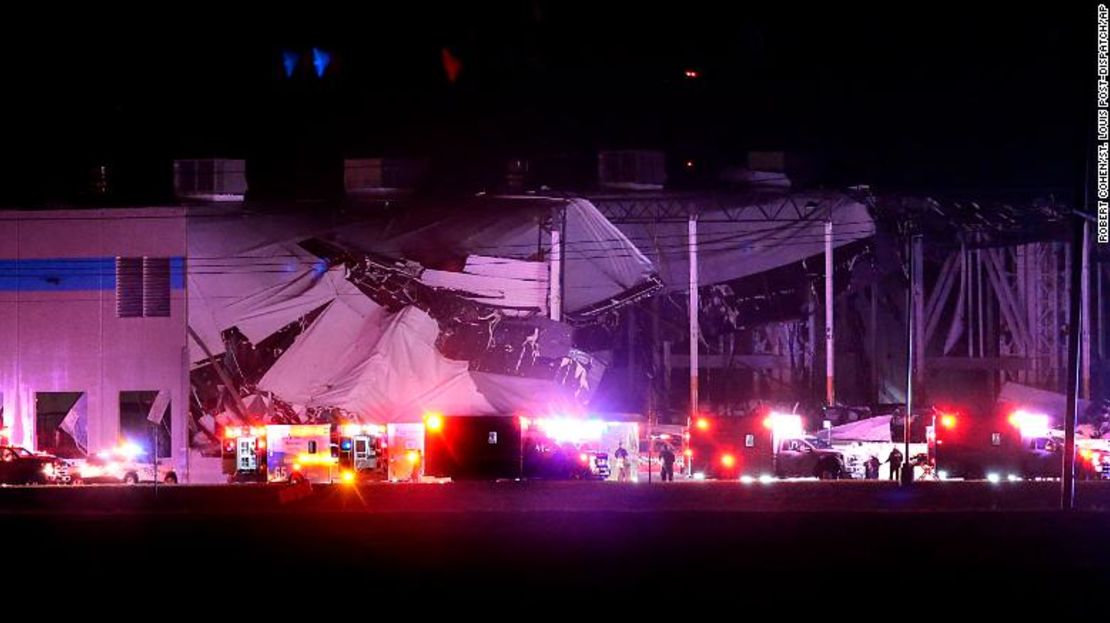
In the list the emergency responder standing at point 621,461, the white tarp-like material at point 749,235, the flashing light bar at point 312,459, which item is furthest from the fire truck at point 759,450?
the flashing light bar at point 312,459

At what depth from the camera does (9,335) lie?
5731 centimetres

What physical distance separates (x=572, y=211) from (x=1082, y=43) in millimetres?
25453

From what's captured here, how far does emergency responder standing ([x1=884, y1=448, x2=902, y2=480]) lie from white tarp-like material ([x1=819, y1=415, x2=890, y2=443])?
10.7ft

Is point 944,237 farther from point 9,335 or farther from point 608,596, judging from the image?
point 608,596

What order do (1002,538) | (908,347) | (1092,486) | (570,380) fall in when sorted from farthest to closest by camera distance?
(570,380) < (908,347) < (1092,486) < (1002,538)

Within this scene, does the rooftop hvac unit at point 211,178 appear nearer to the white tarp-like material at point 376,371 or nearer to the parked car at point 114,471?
the white tarp-like material at point 376,371

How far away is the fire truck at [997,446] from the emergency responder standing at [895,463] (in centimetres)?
147

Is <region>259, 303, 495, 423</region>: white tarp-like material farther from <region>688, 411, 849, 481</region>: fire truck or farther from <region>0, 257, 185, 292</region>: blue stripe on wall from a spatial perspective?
<region>688, 411, 849, 481</region>: fire truck

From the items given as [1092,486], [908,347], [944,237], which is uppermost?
[944,237]

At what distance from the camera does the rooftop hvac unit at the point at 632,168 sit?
59312mm

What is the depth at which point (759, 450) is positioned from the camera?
49938 mm

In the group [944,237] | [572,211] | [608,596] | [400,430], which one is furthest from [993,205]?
[608,596]

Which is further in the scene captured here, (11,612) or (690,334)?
(690,334)

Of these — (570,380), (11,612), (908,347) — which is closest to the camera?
(11,612)
